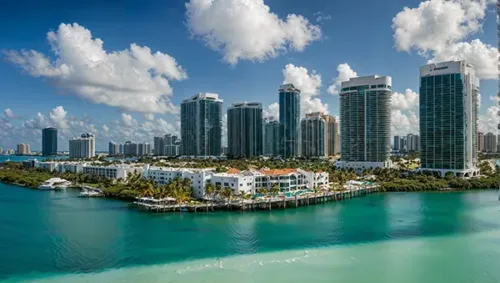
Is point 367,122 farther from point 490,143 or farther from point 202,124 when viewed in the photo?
point 490,143

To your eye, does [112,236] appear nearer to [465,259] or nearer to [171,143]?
[465,259]

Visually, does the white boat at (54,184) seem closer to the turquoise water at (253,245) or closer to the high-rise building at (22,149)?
the turquoise water at (253,245)

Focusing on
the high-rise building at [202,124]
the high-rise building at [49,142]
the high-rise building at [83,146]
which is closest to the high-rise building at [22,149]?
the high-rise building at [49,142]

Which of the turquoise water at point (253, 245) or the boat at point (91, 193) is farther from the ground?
the boat at point (91, 193)

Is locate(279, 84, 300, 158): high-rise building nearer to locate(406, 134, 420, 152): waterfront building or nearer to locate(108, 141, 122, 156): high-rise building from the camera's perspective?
locate(406, 134, 420, 152): waterfront building

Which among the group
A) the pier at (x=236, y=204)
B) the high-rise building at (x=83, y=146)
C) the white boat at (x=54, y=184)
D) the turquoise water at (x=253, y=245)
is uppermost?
the high-rise building at (x=83, y=146)

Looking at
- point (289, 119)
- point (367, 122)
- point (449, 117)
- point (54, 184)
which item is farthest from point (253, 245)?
point (289, 119)
